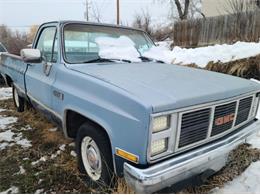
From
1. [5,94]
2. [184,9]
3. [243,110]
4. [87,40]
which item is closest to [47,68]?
[87,40]

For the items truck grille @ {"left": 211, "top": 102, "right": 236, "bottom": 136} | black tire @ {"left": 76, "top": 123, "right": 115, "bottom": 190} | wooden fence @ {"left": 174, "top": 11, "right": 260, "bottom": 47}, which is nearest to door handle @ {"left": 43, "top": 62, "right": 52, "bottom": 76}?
black tire @ {"left": 76, "top": 123, "right": 115, "bottom": 190}

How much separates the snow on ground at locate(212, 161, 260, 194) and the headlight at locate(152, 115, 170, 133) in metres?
1.14

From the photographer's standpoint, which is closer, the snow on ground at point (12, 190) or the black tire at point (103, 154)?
the black tire at point (103, 154)

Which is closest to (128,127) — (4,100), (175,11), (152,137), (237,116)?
(152,137)

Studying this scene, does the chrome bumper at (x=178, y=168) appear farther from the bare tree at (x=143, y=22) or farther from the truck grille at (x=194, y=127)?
the bare tree at (x=143, y=22)

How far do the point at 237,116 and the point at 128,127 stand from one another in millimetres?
1374

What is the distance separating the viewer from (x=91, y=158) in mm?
2783

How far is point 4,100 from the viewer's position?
7.10 metres

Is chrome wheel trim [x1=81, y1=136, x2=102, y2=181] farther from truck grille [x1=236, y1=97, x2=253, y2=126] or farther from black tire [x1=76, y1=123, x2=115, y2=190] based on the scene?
truck grille [x1=236, y1=97, x2=253, y2=126]

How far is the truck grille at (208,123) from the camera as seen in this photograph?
86.9 inches


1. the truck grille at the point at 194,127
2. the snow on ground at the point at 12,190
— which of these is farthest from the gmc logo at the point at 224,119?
the snow on ground at the point at 12,190

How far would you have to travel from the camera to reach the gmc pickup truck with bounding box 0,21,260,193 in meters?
2.07

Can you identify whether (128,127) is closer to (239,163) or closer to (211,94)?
(211,94)

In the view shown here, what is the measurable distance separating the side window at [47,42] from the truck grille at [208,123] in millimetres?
2219
